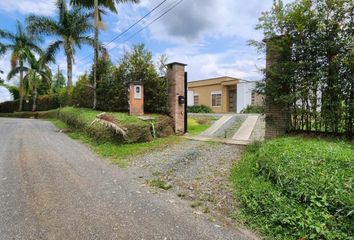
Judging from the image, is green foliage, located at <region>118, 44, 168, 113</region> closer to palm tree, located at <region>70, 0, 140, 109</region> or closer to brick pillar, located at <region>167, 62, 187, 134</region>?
brick pillar, located at <region>167, 62, 187, 134</region>

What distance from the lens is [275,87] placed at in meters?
7.04

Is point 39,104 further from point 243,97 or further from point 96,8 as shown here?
point 243,97

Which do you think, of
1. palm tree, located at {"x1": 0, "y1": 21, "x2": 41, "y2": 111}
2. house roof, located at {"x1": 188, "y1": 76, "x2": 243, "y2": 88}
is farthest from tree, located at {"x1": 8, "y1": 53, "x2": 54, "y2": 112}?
house roof, located at {"x1": 188, "y1": 76, "x2": 243, "y2": 88}

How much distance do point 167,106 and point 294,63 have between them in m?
5.10

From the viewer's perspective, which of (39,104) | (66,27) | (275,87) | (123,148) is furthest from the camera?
A: (39,104)

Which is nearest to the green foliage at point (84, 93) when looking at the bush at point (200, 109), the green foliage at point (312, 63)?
the green foliage at point (312, 63)

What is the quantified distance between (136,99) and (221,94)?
16.1 metres

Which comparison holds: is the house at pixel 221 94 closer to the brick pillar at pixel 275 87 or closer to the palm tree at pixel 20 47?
the brick pillar at pixel 275 87

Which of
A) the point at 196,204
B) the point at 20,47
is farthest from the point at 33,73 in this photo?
the point at 196,204

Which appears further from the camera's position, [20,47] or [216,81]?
[20,47]

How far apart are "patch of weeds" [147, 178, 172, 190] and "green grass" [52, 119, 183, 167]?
4.83 feet

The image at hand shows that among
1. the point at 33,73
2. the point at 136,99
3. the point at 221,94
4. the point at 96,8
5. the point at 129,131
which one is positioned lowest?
the point at 129,131

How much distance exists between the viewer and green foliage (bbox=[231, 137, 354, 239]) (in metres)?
3.11

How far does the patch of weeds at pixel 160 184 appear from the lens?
191 inches
